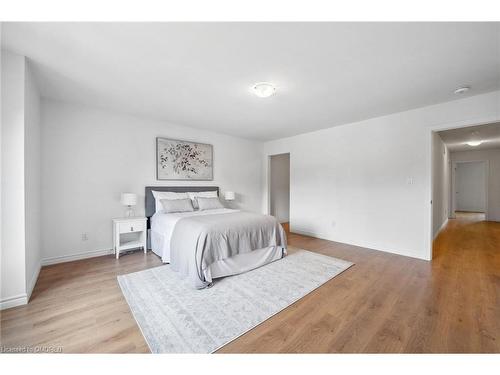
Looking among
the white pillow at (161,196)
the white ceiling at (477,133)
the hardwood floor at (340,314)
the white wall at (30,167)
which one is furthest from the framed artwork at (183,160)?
the white ceiling at (477,133)

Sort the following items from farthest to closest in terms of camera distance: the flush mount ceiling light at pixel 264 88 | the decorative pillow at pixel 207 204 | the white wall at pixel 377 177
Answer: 1. the decorative pillow at pixel 207 204
2. the white wall at pixel 377 177
3. the flush mount ceiling light at pixel 264 88

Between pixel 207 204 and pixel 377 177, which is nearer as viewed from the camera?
pixel 377 177

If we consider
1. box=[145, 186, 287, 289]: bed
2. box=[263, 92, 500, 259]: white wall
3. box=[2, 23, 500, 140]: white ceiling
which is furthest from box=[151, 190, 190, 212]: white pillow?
box=[263, 92, 500, 259]: white wall

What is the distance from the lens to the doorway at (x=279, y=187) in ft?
20.6

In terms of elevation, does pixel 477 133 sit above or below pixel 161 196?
above

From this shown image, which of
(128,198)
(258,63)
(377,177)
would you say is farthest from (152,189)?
(377,177)

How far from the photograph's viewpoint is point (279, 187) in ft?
21.5

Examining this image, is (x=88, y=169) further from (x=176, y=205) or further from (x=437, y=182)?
(x=437, y=182)

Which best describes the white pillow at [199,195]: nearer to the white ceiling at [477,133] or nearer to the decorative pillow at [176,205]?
the decorative pillow at [176,205]

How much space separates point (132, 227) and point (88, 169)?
3.76 feet

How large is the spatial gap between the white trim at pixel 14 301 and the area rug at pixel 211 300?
0.78 meters

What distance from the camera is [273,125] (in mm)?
4301

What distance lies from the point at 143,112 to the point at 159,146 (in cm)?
68
